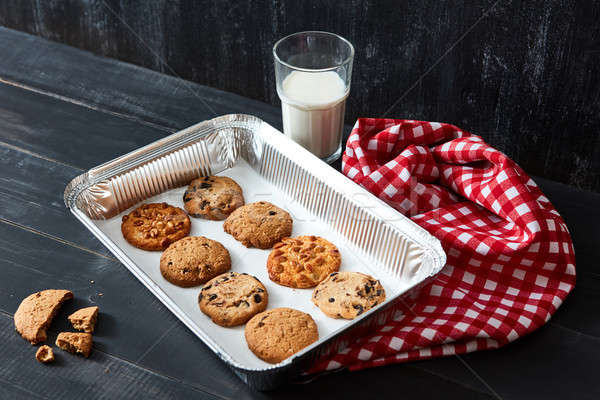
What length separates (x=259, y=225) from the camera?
1.35m

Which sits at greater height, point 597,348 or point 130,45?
point 130,45

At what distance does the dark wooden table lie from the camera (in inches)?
43.1

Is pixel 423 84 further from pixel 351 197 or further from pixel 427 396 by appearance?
pixel 427 396

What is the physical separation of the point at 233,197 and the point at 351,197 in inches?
10.2

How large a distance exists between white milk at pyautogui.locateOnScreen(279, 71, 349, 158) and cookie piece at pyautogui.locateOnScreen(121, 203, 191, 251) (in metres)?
0.33

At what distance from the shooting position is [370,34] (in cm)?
155

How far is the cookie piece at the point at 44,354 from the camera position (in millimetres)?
1120

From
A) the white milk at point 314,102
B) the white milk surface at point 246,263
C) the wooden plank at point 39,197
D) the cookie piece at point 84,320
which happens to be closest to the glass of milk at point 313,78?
the white milk at point 314,102

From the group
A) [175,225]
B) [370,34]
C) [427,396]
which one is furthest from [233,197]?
[427,396]

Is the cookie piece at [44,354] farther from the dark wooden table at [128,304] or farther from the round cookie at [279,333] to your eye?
the round cookie at [279,333]

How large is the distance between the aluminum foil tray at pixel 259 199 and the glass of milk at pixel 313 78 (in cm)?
8

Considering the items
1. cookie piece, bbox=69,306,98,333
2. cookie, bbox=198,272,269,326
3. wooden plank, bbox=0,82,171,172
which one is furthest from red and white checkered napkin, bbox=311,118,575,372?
wooden plank, bbox=0,82,171,172

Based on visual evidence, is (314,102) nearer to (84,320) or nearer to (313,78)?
(313,78)

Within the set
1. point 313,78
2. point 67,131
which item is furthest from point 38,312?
point 313,78
